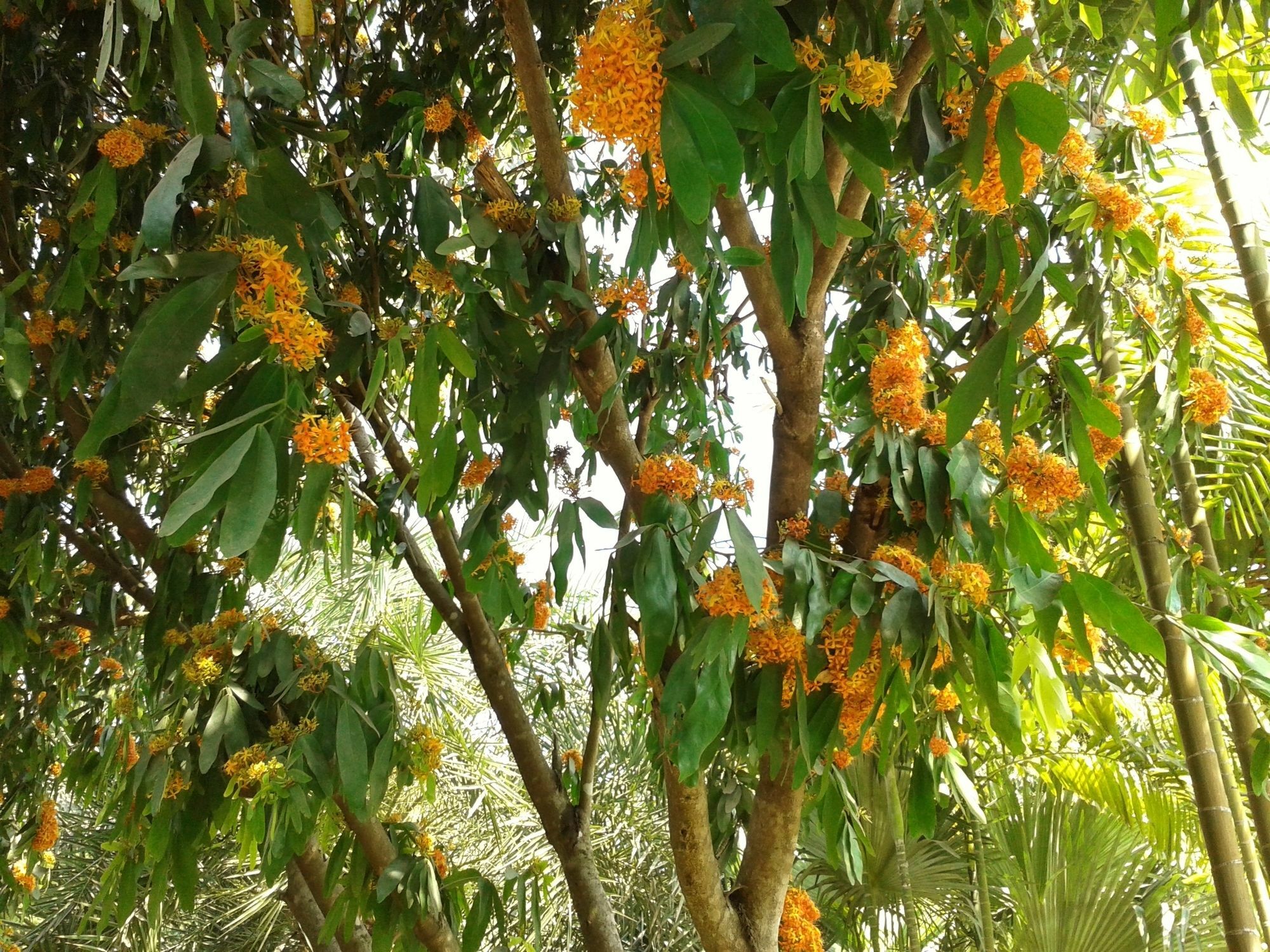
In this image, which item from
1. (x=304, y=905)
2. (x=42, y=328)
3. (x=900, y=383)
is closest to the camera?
(x=900, y=383)

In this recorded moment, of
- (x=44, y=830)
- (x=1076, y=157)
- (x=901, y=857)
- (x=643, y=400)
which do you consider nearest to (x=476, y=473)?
(x=643, y=400)

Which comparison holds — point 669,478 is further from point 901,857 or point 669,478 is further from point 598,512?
point 901,857

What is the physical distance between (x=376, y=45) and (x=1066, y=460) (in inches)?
78.7

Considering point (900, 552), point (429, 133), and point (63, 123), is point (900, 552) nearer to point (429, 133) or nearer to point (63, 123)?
point (429, 133)

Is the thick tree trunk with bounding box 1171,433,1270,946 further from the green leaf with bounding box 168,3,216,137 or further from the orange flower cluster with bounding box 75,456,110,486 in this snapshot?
the orange flower cluster with bounding box 75,456,110,486

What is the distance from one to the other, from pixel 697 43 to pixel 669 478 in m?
0.71

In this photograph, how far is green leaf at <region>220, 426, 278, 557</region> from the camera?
0.84m

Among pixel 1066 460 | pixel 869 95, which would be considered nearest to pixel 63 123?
pixel 869 95

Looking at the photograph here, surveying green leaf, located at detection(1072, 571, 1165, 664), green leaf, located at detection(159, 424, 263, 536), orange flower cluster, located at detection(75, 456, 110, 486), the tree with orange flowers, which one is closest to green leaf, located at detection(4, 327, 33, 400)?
the tree with orange flowers

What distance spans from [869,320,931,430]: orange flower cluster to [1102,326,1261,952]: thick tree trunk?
433 mm

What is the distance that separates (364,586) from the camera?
4473mm

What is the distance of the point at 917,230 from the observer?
148 cm

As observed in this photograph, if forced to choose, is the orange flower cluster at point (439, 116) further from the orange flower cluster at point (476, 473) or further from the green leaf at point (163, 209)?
the green leaf at point (163, 209)

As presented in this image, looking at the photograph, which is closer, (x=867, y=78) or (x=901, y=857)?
(x=867, y=78)
